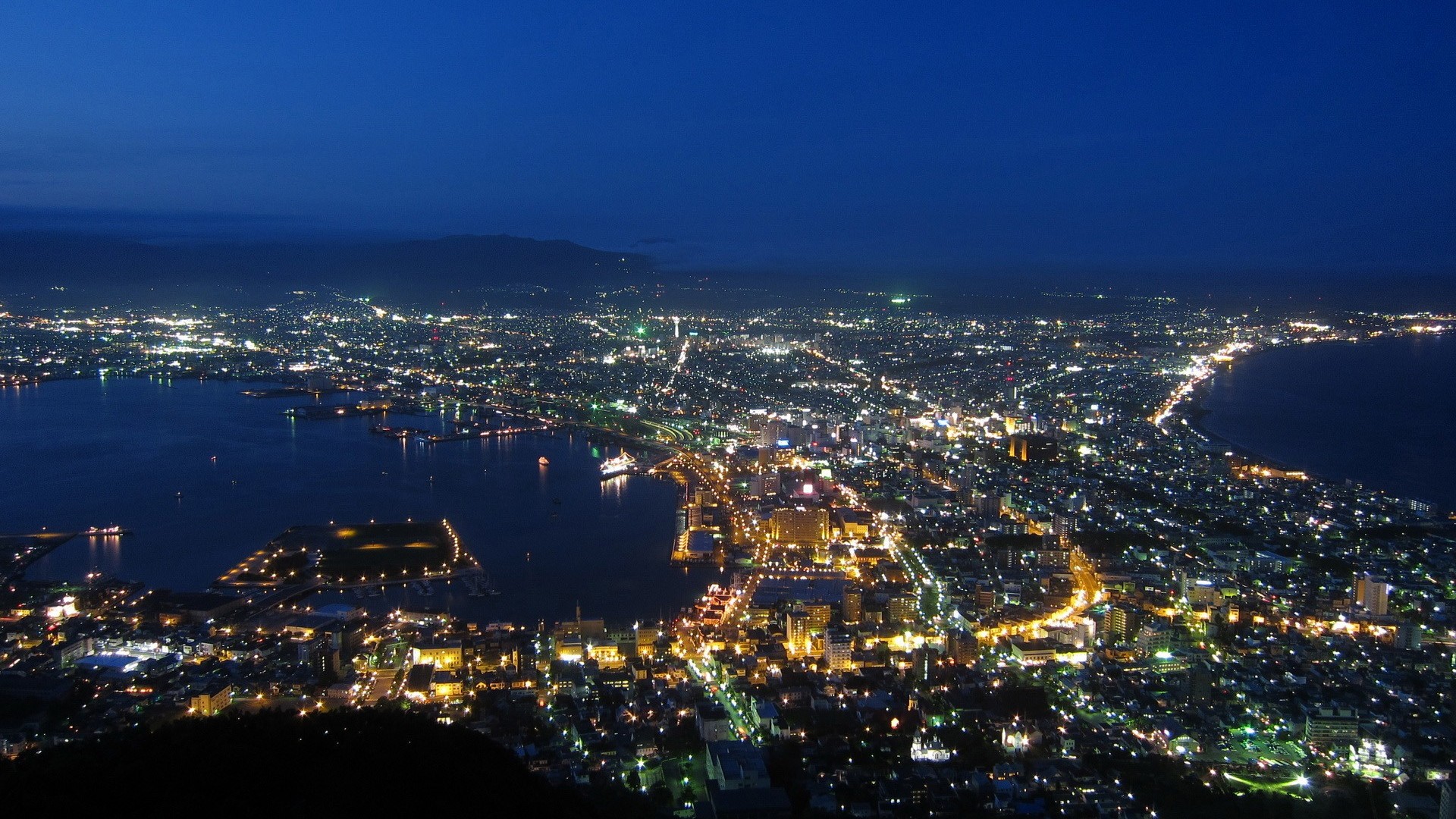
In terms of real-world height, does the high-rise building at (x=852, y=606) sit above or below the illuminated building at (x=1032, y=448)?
below

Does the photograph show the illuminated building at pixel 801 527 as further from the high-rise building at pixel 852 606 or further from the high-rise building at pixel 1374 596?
the high-rise building at pixel 1374 596

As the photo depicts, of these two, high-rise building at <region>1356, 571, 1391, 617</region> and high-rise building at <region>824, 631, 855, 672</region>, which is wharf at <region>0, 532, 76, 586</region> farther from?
high-rise building at <region>1356, 571, 1391, 617</region>

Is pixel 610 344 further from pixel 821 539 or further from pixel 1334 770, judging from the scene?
pixel 1334 770

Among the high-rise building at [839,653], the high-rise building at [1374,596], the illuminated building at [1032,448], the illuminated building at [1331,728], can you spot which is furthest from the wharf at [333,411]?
the illuminated building at [1331,728]

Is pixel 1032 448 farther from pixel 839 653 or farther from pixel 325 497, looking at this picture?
pixel 325 497

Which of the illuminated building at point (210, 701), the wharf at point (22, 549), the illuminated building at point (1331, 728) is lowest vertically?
the wharf at point (22, 549)

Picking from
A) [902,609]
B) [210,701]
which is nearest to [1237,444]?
[902,609]
